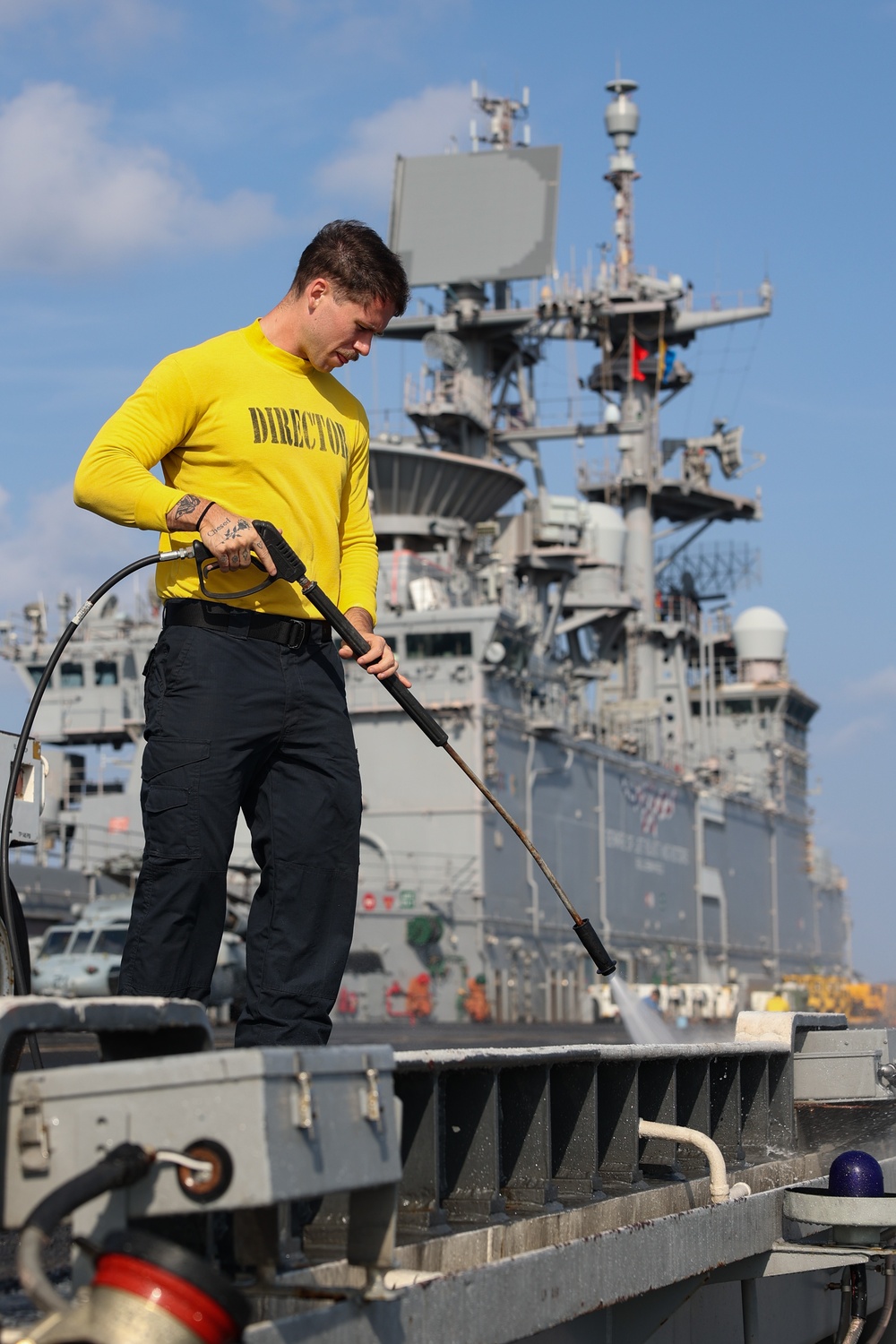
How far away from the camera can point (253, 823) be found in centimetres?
403

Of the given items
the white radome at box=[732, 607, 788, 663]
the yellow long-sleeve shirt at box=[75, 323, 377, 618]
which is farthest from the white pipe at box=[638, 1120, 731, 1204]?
the white radome at box=[732, 607, 788, 663]

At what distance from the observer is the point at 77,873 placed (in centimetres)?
3853

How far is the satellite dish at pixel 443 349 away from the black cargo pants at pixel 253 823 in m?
44.0

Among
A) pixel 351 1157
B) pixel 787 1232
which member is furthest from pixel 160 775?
pixel 787 1232

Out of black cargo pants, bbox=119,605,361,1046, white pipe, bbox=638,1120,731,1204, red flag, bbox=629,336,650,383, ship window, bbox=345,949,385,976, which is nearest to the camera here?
black cargo pants, bbox=119,605,361,1046

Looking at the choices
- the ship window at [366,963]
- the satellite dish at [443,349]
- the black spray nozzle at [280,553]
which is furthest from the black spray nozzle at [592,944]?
the satellite dish at [443,349]

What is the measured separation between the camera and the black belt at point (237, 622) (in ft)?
13.2

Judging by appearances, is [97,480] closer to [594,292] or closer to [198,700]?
[198,700]

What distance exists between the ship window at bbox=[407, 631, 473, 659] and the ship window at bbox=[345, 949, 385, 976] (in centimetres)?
696

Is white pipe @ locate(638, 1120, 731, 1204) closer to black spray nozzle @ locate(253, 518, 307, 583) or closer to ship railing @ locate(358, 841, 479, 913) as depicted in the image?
black spray nozzle @ locate(253, 518, 307, 583)

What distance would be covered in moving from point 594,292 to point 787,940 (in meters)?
26.6

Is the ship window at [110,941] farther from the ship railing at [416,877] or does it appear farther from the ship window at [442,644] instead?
the ship window at [442,644]

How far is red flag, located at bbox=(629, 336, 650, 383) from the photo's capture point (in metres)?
55.5

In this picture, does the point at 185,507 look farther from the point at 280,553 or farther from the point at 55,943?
the point at 55,943
